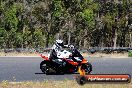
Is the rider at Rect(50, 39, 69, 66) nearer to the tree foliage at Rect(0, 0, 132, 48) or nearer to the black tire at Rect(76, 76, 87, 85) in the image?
the black tire at Rect(76, 76, 87, 85)

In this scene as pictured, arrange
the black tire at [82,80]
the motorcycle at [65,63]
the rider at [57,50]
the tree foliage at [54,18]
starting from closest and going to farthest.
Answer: the black tire at [82,80] < the rider at [57,50] < the motorcycle at [65,63] < the tree foliage at [54,18]

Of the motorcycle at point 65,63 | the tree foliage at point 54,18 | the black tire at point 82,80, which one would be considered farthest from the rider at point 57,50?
the tree foliage at point 54,18

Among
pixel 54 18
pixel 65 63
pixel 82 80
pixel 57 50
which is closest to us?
pixel 82 80

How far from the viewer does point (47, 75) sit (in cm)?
1997

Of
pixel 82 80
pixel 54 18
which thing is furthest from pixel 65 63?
pixel 54 18

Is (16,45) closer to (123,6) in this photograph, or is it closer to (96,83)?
(123,6)

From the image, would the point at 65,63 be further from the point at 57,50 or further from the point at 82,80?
the point at 82,80

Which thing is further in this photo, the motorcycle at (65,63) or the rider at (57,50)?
the motorcycle at (65,63)

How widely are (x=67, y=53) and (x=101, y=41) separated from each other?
168 ft

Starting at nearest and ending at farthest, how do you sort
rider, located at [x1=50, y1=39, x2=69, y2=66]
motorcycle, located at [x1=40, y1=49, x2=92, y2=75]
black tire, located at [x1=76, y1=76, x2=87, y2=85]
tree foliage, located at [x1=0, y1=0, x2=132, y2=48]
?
black tire, located at [x1=76, y1=76, x2=87, y2=85], rider, located at [x1=50, y1=39, x2=69, y2=66], motorcycle, located at [x1=40, y1=49, x2=92, y2=75], tree foliage, located at [x1=0, y1=0, x2=132, y2=48]

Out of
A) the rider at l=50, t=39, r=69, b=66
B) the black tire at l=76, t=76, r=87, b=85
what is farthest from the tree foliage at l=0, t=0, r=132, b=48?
the black tire at l=76, t=76, r=87, b=85

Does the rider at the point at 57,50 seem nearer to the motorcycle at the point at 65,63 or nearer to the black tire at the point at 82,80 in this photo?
the motorcycle at the point at 65,63

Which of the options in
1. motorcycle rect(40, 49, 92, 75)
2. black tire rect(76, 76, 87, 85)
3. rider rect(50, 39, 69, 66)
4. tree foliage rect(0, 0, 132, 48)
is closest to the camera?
black tire rect(76, 76, 87, 85)

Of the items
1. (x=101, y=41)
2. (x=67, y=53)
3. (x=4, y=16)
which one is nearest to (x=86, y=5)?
(x=4, y=16)
